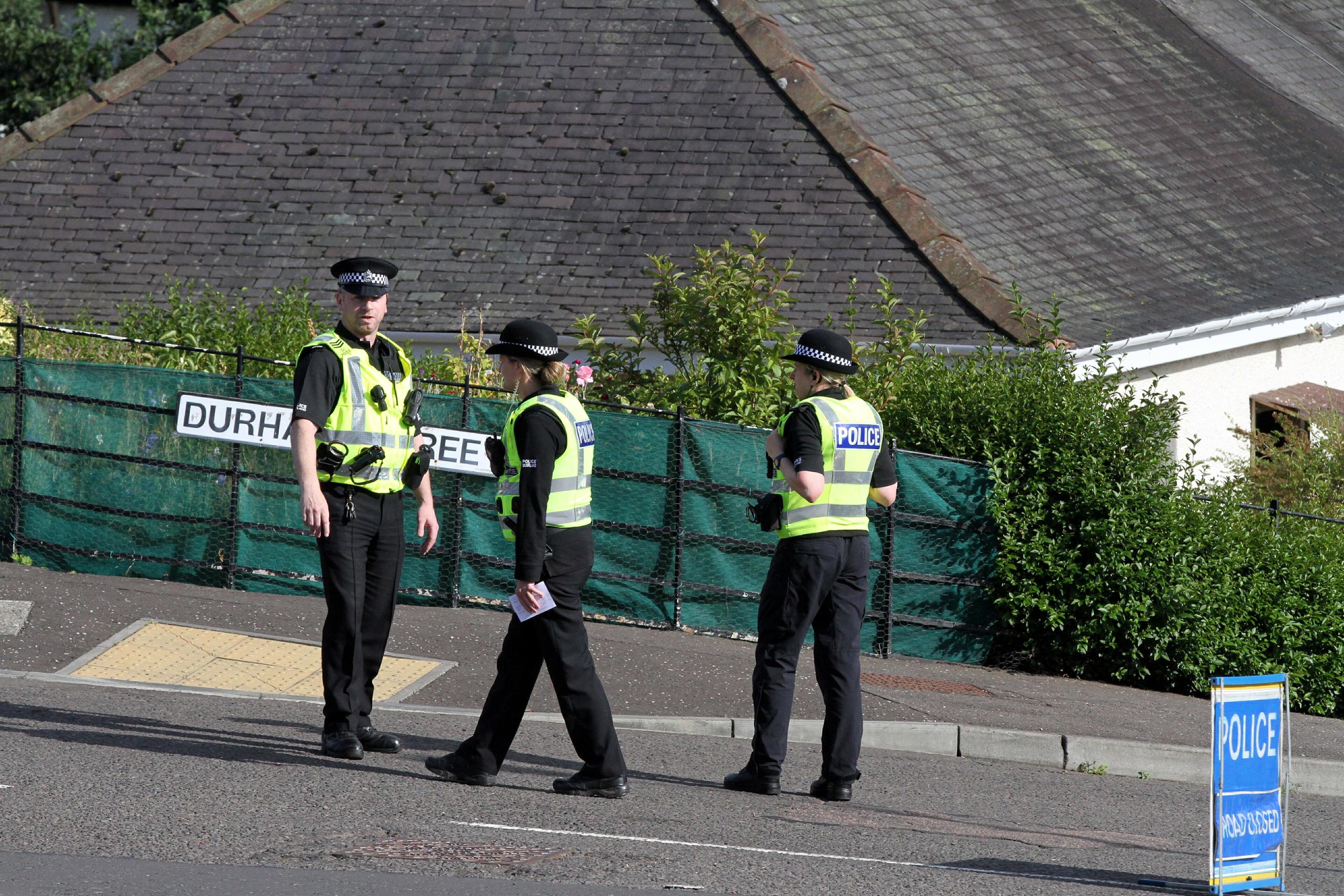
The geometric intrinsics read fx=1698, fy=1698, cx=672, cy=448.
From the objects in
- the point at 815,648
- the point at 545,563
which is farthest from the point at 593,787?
the point at 815,648

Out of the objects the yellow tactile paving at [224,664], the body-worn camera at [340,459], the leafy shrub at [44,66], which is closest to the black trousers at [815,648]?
the body-worn camera at [340,459]

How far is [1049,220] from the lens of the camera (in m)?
16.9

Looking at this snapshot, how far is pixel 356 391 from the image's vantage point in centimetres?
692

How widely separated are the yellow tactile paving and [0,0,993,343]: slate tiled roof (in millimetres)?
6340

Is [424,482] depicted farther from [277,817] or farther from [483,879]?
[483,879]

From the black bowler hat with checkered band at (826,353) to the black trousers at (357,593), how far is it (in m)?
1.83

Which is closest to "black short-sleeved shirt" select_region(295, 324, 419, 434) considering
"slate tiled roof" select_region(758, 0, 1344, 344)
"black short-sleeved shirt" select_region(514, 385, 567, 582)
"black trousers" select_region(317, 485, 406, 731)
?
"black trousers" select_region(317, 485, 406, 731)

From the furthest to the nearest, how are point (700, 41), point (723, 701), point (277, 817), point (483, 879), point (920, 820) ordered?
point (700, 41), point (723, 701), point (920, 820), point (277, 817), point (483, 879)

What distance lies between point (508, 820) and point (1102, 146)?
570 inches

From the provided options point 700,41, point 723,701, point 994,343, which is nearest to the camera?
point 723,701

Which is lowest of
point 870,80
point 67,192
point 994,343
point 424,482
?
point 424,482

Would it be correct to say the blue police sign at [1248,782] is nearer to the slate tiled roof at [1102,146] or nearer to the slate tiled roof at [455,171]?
the slate tiled roof at [1102,146]

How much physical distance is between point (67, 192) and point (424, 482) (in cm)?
1245

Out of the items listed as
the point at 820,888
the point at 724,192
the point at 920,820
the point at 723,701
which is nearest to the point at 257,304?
the point at 724,192
